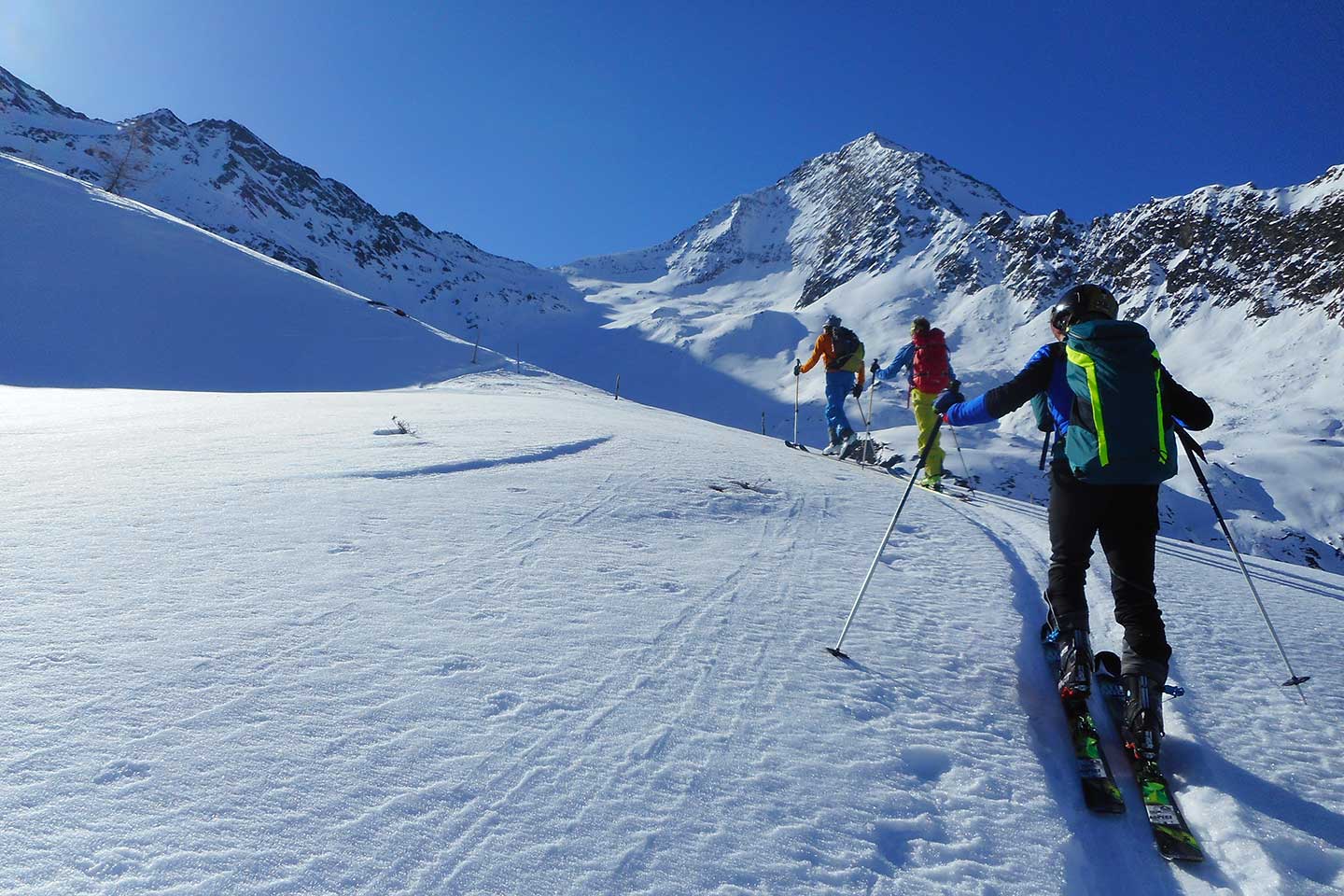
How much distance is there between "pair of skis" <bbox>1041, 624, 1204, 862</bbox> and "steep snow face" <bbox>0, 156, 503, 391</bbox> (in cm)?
1740

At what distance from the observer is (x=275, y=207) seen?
350 feet

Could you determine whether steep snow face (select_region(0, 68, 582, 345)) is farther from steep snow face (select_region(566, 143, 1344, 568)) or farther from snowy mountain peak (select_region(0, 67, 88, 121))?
steep snow face (select_region(566, 143, 1344, 568))

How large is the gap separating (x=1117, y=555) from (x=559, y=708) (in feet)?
8.89

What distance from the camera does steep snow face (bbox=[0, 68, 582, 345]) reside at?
86625 millimetres

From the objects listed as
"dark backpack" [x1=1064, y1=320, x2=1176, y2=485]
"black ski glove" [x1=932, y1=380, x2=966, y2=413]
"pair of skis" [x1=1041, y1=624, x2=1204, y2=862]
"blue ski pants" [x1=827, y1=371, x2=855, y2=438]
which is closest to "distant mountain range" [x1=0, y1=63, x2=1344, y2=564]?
"blue ski pants" [x1=827, y1=371, x2=855, y2=438]

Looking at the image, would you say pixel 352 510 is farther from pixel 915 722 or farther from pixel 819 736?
pixel 915 722

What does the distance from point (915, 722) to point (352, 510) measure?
12.7ft

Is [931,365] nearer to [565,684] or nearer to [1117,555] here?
[1117,555]

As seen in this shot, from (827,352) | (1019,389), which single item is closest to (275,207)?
(827,352)

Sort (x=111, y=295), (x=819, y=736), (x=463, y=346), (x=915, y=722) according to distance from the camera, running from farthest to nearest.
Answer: (x=463, y=346) < (x=111, y=295) < (x=915, y=722) < (x=819, y=736)

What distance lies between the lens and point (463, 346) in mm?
22125

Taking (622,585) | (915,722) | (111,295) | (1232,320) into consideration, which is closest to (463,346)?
(111,295)

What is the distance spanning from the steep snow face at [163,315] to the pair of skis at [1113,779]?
17.4 metres

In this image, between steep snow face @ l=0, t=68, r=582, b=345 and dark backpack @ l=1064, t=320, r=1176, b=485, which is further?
steep snow face @ l=0, t=68, r=582, b=345
